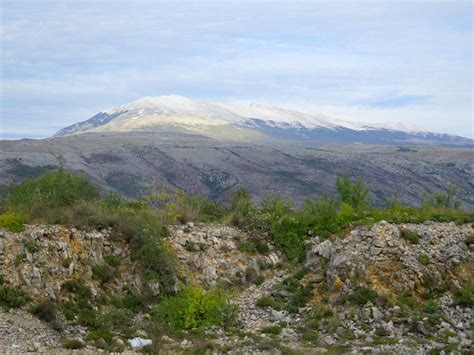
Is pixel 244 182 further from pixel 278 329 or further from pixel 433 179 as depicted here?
pixel 278 329

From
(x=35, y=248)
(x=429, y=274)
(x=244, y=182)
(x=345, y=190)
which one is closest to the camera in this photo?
(x=35, y=248)

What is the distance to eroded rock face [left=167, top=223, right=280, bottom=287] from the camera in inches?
735

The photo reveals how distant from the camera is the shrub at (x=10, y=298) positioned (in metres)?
13.9

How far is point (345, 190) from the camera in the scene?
80.2 ft

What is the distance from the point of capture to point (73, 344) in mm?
12688

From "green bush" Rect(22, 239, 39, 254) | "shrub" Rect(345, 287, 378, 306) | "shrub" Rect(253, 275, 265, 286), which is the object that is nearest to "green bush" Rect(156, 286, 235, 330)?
"shrub" Rect(253, 275, 265, 286)

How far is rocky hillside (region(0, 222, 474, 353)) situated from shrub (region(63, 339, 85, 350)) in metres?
0.03

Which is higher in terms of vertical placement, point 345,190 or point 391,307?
point 345,190

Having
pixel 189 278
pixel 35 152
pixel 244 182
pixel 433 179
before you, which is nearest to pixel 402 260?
pixel 189 278

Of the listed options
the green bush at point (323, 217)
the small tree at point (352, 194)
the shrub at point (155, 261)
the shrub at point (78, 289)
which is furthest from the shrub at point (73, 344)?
the small tree at point (352, 194)

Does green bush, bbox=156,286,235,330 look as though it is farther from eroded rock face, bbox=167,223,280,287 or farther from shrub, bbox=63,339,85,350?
shrub, bbox=63,339,85,350

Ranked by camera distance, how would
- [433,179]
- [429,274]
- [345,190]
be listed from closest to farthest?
[429,274] → [345,190] → [433,179]

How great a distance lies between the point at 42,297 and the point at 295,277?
8.18 m

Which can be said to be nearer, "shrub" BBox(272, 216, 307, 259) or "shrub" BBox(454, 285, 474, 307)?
"shrub" BBox(454, 285, 474, 307)
